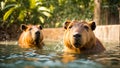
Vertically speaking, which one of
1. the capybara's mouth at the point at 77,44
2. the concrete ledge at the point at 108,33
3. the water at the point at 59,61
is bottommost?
the concrete ledge at the point at 108,33

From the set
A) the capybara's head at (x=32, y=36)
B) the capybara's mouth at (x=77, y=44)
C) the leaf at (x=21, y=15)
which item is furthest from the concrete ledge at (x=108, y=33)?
the capybara's mouth at (x=77, y=44)

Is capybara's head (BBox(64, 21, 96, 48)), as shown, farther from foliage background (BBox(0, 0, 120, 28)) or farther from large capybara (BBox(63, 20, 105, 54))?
foliage background (BBox(0, 0, 120, 28))

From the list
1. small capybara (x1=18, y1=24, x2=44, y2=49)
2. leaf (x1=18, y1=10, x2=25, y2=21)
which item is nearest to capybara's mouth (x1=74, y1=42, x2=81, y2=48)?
small capybara (x1=18, y1=24, x2=44, y2=49)

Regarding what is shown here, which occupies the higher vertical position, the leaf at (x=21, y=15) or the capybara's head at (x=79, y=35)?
the leaf at (x=21, y=15)

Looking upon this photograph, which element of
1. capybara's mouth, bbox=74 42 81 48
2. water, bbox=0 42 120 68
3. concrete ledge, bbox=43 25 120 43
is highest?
capybara's mouth, bbox=74 42 81 48

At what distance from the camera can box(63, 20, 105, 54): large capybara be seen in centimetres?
744

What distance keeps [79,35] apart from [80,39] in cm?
14

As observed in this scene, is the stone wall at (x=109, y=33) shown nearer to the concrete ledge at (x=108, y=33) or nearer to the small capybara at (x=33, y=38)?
the concrete ledge at (x=108, y=33)

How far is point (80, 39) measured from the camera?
744 cm

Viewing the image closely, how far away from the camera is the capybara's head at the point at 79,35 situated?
7395 millimetres

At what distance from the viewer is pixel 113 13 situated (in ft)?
79.5

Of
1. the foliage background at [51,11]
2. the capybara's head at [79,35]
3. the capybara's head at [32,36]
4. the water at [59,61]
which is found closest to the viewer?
the water at [59,61]

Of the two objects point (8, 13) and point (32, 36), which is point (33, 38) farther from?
point (8, 13)

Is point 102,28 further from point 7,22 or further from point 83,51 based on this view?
point 83,51
